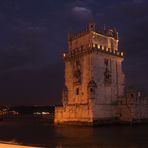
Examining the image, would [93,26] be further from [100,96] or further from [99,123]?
[99,123]

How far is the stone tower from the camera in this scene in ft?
222

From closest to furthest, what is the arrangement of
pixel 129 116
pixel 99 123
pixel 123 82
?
pixel 99 123 → pixel 129 116 → pixel 123 82

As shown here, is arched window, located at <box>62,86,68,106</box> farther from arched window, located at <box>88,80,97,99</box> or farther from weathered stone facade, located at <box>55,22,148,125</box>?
arched window, located at <box>88,80,97,99</box>

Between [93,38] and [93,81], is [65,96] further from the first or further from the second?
[93,38]

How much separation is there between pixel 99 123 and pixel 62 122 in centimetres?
1159

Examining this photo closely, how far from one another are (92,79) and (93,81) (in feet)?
2.00

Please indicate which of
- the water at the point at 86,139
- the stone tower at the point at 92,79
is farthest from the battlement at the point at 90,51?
the water at the point at 86,139

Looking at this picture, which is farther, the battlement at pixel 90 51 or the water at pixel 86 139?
the battlement at pixel 90 51

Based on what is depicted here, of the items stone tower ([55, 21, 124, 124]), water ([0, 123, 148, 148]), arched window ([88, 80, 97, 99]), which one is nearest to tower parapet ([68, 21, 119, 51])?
stone tower ([55, 21, 124, 124])

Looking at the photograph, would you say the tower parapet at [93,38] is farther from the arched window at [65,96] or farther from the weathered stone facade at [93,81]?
→ the arched window at [65,96]

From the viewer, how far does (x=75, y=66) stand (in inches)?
2889

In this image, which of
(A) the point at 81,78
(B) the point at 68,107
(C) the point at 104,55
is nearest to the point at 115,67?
(C) the point at 104,55

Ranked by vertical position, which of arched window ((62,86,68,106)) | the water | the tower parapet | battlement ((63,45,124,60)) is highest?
the tower parapet

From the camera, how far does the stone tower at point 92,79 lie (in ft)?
222
